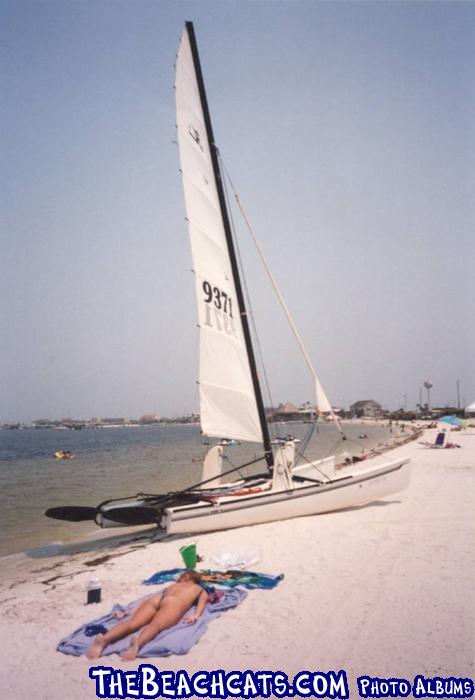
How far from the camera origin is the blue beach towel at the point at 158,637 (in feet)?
13.3

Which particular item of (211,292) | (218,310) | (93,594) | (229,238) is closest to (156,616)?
(93,594)

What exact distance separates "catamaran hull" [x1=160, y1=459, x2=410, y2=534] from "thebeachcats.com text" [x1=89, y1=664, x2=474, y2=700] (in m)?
4.48

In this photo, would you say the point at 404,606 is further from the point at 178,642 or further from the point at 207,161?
the point at 207,161

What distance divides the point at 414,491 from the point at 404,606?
7.97 m

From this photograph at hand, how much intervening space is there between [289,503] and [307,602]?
382cm

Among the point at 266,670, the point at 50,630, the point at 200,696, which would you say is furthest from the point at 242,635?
the point at 50,630

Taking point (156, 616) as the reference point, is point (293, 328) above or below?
above

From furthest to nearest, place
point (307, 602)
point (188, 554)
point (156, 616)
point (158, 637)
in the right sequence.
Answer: point (188, 554) → point (307, 602) → point (156, 616) → point (158, 637)

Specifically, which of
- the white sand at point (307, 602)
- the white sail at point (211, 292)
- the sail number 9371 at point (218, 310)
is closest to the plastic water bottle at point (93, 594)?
the white sand at point (307, 602)

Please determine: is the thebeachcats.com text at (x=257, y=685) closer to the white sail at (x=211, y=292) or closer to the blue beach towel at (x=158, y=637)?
the blue beach towel at (x=158, y=637)

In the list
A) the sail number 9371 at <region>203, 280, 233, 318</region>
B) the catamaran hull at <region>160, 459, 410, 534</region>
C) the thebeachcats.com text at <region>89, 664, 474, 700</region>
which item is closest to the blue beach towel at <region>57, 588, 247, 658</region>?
the thebeachcats.com text at <region>89, 664, 474, 700</region>

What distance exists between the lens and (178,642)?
162 inches

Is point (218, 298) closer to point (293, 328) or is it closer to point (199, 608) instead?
point (293, 328)

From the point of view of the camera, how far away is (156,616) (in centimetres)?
441
